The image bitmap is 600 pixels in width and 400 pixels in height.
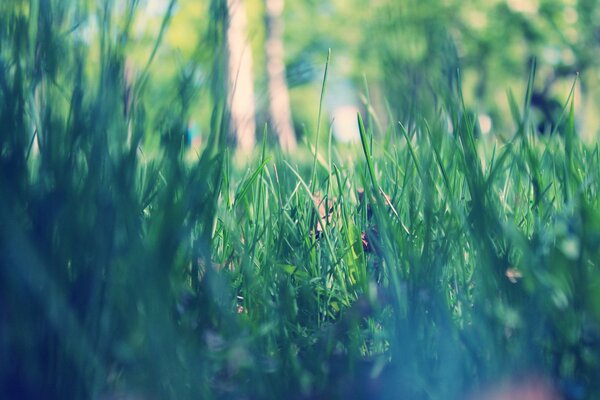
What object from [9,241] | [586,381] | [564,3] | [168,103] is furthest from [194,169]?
[564,3]

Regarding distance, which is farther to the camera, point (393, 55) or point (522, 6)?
point (522, 6)

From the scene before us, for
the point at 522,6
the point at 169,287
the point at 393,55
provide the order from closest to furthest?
the point at 169,287
the point at 393,55
the point at 522,6

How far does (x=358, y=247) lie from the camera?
1.00 m

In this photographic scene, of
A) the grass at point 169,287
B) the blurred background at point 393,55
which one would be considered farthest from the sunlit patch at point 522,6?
the grass at point 169,287

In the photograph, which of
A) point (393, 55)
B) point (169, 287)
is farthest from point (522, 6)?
point (169, 287)

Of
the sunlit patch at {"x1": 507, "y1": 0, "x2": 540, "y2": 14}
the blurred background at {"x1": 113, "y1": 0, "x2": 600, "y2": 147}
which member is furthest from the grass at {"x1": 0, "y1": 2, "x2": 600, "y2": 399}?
the sunlit patch at {"x1": 507, "y1": 0, "x2": 540, "y2": 14}

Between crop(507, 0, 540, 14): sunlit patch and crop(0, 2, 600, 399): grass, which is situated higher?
crop(0, 2, 600, 399): grass

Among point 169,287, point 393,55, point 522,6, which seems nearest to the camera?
point 169,287

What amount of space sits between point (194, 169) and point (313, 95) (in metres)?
25.3

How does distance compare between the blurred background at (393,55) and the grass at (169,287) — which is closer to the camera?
the grass at (169,287)

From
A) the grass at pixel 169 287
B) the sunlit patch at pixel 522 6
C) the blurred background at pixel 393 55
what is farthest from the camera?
the sunlit patch at pixel 522 6

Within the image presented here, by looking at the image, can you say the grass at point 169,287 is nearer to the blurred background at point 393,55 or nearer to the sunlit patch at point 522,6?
the blurred background at point 393,55

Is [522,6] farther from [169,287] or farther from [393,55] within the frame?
[169,287]

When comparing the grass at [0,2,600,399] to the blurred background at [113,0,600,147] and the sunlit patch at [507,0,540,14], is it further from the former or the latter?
the sunlit patch at [507,0,540,14]
